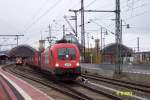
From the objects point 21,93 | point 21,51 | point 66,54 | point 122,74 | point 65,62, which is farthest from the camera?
point 21,51

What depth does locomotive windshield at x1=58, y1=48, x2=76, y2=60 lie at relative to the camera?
2972 centimetres

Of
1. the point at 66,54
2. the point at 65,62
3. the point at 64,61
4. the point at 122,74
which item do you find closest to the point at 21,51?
the point at 122,74

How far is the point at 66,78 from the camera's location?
2925cm

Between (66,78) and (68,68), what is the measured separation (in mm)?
804

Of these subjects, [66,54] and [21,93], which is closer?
[21,93]

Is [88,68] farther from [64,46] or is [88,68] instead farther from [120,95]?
[120,95]

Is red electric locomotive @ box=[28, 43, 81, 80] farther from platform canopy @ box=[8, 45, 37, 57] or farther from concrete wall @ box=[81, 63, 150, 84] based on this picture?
platform canopy @ box=[8, 45, 37, 57]

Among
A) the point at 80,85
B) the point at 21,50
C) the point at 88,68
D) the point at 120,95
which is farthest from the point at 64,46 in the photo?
the point at 21,50

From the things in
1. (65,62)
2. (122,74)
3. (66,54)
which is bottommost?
(122,74)

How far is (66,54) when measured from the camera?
29922mm

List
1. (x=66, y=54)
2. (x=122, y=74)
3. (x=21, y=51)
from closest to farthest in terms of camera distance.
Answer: (x=66, y=54), (x=122, y=74), (x=21, y=51)

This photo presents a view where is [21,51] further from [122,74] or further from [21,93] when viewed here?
[21,93]

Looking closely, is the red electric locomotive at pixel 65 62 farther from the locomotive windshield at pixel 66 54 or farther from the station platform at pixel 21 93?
the station platform at pixel 21 93

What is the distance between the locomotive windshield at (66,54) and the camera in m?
29.7
